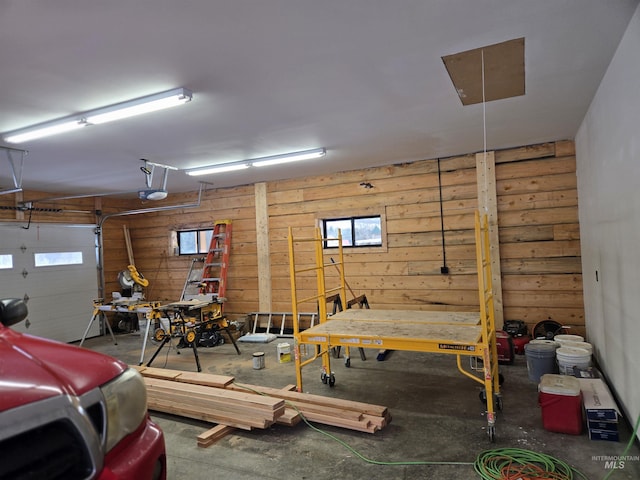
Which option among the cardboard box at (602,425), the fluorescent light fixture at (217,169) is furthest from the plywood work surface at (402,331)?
the fluorescent light fixture at (217,169)

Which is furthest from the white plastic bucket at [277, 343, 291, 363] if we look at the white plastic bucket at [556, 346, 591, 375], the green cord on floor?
the white plastic bucket at [556, 346, 591, 375]

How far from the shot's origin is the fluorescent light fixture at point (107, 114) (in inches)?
118

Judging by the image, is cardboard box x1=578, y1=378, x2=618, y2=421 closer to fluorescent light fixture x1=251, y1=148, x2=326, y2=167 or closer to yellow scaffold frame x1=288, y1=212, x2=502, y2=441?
yellow scaffold frame x1=288, y1=212, x2=502, y2=441

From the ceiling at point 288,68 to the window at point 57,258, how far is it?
9.79 ft

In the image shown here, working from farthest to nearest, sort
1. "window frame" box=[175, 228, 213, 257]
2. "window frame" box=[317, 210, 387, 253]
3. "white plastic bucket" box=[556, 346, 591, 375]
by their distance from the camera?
"window frame" box=[175, 228, 213, 257] < "window frame" box=[317, 210, 387, 253] < "white plastic bucket" box=[556, 346, 591, 375]

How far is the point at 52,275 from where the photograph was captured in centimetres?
711

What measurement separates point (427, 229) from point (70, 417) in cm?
545

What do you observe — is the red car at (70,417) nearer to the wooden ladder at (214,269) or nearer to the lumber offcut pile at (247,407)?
the lumber offcut pile at (247,407)

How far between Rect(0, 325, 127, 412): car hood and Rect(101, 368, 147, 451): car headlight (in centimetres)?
4

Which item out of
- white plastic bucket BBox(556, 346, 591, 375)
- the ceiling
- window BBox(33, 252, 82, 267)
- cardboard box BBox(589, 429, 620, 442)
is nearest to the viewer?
the ceiling

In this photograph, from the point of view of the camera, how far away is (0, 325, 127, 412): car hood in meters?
1.05

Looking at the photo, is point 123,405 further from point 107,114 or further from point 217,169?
point 217,169

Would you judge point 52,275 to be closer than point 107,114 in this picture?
No

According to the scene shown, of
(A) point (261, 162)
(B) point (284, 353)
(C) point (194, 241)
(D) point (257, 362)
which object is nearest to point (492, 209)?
(A) point (261, 162)
